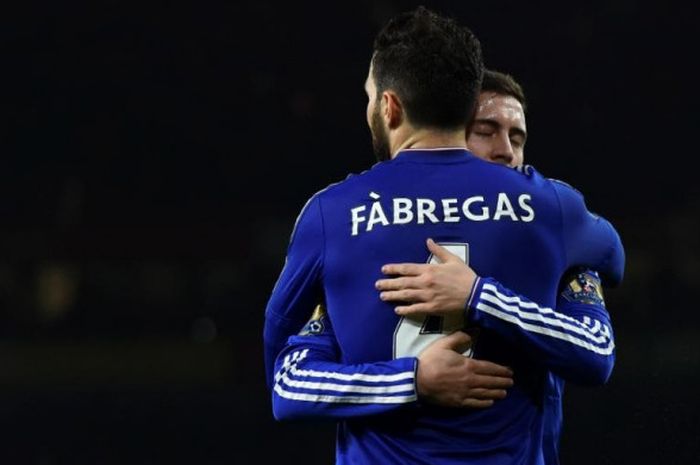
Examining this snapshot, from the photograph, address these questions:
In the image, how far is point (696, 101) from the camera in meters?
3.95

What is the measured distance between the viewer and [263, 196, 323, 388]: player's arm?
1.41 meters

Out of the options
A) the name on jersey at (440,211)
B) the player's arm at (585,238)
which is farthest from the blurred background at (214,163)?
the name on jersey at (440,211)

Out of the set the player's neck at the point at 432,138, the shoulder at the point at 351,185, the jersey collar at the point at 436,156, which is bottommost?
the shoulder at the point at 351,185

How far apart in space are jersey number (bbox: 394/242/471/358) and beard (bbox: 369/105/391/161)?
0.22 metres

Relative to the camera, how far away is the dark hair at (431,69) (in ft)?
4.61

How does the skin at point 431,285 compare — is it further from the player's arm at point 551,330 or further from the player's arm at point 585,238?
the player's arm at point 585,238

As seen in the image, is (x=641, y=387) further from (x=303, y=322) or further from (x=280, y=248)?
(x=303, y=322)

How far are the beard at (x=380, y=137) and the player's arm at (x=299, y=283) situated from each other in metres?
0.11

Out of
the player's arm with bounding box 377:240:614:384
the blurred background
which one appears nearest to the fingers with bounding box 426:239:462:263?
the player's arm with bounding box 377:240:614:384

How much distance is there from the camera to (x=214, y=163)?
165 inches

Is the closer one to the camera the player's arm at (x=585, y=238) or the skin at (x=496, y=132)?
the player's arm at (x=585, y=238)

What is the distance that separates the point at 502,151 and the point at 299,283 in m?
0.54

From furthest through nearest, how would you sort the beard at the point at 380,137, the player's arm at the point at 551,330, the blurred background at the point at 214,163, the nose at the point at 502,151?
the blurred background at the point at 214,163 → the nose at the point at 502,151 → the beard at the point at 380,137 → the player's arm at the point at 551,330

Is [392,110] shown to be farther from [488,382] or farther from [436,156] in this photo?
[488,382]
